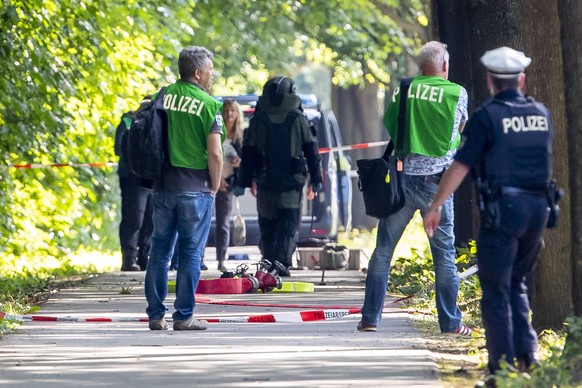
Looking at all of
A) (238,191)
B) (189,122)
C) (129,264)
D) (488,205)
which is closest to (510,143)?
(488,205)

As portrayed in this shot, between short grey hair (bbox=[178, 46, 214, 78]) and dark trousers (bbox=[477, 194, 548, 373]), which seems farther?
short grey hair (bbox=[178, 46, 214, 78])

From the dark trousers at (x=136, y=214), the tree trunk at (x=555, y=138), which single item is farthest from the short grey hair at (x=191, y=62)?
A: the dark trousers at (x=136, y=214)

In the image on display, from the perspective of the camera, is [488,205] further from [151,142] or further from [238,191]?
[238,191]

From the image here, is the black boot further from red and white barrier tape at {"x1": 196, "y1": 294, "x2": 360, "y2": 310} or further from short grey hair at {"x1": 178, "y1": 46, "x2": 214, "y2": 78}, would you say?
short grey hair at {"x1": 178, "y1": 46, "x2": 214, "y2": 78}

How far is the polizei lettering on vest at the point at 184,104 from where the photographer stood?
38.4 ft

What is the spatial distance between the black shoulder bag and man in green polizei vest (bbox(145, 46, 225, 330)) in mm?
1100

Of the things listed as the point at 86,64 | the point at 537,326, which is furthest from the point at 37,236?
the point at 537,326

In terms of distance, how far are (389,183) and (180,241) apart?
1607mm

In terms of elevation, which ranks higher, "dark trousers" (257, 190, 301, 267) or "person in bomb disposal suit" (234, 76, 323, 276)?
"person in bomb disposal suit" (234, 76, 323, 276)

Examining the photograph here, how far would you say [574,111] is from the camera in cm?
972

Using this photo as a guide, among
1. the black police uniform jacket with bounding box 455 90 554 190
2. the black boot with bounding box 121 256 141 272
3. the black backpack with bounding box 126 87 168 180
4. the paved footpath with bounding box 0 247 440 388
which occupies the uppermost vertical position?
the black backpack with bounding box 126 87 168 180

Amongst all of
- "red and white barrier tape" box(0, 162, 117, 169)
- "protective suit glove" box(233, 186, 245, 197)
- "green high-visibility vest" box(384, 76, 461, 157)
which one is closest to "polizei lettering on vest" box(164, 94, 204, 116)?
"green high-visibility vest" box(384, 76, 461, 157)

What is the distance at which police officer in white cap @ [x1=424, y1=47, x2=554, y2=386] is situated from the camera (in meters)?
8.56

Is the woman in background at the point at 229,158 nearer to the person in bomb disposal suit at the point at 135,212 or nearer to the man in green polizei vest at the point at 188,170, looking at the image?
the person in bomb disposal suit at the point at 135,212
